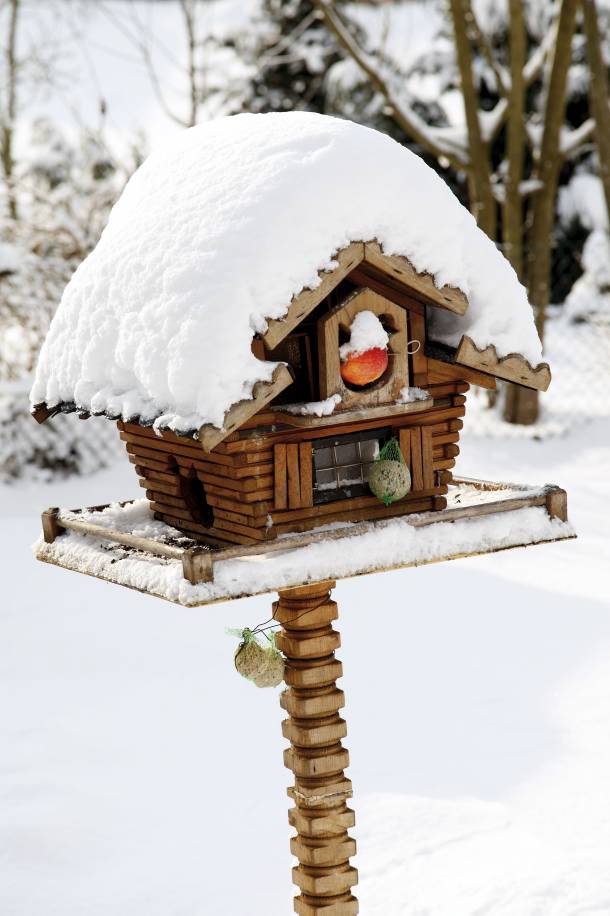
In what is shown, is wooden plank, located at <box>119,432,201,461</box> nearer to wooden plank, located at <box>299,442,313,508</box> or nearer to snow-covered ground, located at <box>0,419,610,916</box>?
wooden plank, located at <box>299,442,313,508</box>

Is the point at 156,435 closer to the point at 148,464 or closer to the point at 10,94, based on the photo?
the point at 148,464

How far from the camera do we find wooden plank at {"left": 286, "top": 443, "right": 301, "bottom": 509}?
2.44m

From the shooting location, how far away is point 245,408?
7.06 feet

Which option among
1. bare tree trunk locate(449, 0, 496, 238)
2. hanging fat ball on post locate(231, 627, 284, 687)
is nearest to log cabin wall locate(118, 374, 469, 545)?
hanging fat ball on post locate(231, 627, 284, 687)

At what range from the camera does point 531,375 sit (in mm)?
2500

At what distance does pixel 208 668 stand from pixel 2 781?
118 centimetres

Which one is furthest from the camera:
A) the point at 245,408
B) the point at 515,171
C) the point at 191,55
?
the point at 191,55

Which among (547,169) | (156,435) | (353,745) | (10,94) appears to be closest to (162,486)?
(156,435)

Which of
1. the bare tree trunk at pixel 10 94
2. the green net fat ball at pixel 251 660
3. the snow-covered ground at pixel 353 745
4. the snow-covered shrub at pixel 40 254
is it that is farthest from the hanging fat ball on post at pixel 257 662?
the bare tree trunk at pixel 10 94

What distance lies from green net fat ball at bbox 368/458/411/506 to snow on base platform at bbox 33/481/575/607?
6 cm

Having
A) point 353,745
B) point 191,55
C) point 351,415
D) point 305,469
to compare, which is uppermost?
point 191,55

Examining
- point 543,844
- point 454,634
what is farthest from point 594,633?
point 543,844

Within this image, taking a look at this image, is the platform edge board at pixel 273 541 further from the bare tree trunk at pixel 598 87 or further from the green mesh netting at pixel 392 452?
the bare tree trunk at pixel 598 87

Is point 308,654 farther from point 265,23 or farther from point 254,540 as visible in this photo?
point 265,23
